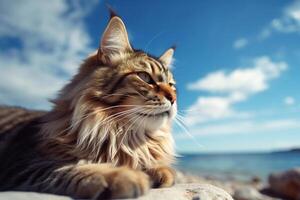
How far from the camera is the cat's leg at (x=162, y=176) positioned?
2514 millimetres

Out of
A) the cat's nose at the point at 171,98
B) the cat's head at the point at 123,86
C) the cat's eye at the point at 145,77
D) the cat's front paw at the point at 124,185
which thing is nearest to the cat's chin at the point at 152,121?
the cat's head at the point at 123,86

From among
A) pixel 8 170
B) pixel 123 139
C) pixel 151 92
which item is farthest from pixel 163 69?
pixel 8 170

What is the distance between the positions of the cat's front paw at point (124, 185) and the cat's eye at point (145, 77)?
2.90 feet

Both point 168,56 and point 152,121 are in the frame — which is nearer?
point 152,121

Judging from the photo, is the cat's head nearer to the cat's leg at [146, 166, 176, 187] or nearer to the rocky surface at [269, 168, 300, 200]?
the cat's leg at [146, 166, 176, 187]

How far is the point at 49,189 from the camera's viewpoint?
2.32 m

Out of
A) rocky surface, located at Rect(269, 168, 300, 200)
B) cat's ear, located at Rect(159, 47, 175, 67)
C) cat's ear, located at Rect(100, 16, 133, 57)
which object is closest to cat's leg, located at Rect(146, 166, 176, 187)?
cat's ear, located at Rect(100, 16, 133, 57)

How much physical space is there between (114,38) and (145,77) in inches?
17.2

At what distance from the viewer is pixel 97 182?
2141 mm

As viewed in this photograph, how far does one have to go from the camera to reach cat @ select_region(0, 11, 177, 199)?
2.46 metres

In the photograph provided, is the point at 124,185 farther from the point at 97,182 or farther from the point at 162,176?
the point at 162,176

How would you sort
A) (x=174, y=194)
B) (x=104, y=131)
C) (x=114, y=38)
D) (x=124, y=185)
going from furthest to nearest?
1. (x=114, y=38)
2. (x=104, y=131)
3. (x=174, y=194)
4. (x=124, y=185)

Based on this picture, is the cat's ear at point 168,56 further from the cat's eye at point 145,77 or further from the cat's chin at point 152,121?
the cat's chin at point 152,121

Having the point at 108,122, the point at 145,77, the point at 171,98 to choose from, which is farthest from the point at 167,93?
the point at 108,122
